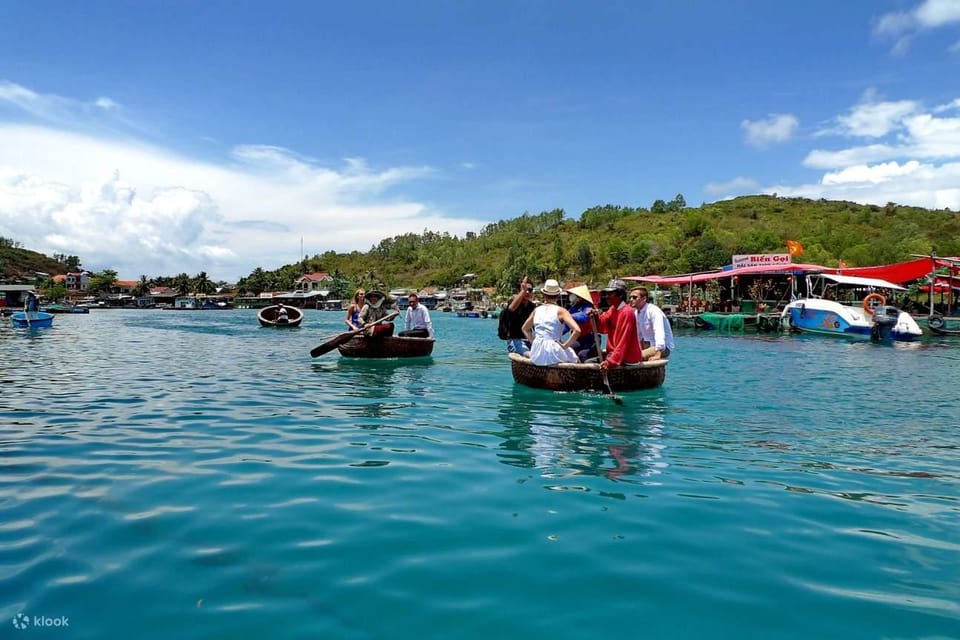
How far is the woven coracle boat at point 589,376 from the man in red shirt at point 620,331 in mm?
166

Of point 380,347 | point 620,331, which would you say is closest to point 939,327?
point 620,331

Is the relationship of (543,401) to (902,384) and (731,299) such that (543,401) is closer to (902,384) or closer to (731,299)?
(902,384)

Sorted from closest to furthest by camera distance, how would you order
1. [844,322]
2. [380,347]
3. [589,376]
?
[589,376] < [380,347] < [844,322]

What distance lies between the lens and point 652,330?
12.1m

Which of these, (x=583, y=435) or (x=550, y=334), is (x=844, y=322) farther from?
(x=583, y=435)

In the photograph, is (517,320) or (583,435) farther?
(517,320)

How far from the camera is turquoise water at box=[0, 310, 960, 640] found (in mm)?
3422

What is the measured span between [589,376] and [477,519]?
21.2ft

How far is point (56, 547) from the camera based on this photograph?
4.26 metres

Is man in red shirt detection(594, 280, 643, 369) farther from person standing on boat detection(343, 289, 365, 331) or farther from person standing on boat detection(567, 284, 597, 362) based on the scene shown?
person standing on boat detection(343, 289, 365, 331)

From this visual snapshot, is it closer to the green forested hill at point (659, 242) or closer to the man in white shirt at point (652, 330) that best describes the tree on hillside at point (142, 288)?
the green forested hill at point (659, 242)

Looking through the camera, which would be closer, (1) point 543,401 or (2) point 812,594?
(2) point 812,594

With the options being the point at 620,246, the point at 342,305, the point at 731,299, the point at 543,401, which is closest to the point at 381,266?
the point at 342,305

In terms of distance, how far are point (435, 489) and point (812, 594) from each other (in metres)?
3.14
